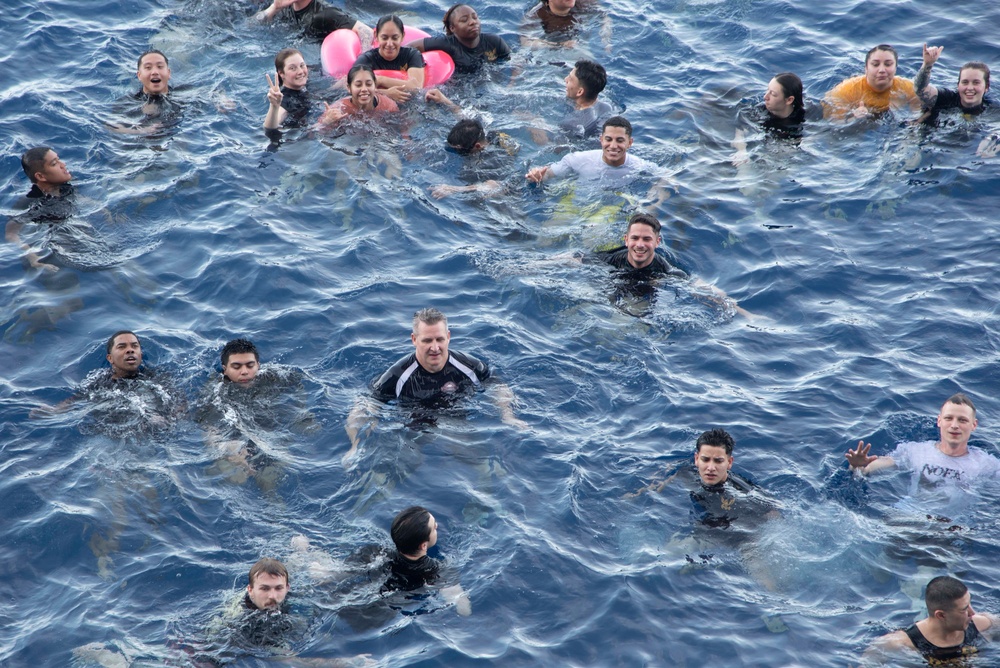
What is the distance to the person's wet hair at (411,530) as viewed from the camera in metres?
10.4

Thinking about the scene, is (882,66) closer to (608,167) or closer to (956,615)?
(608,167)

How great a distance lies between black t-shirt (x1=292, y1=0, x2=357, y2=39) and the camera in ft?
65.9

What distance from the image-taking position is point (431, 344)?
12.4m

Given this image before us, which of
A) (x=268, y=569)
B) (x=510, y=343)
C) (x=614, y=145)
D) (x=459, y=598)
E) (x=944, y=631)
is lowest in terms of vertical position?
(x=459, y=598)

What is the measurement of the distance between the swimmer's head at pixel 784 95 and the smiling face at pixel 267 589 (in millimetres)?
11702

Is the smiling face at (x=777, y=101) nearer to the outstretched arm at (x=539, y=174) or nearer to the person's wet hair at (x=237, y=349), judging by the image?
the outstretched arm at (x=539, y=174)

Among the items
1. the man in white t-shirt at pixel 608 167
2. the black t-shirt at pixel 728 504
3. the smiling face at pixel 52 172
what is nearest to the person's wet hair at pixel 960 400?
the black t-shirt at pixel 728 504

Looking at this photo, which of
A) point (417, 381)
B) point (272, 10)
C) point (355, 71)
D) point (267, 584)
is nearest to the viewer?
point (267, 584)

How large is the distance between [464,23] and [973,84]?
8675 mm

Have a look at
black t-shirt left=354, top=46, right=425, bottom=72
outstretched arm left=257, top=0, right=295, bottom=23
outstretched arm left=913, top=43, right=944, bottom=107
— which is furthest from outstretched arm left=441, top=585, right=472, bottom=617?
outstretched arm left=257, top=0, right=295, bottom=23

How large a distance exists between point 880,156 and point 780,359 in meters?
5.17

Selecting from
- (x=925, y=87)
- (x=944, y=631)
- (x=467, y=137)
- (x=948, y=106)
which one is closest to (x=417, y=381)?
(x=467, y=137)

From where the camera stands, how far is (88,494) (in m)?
11.5

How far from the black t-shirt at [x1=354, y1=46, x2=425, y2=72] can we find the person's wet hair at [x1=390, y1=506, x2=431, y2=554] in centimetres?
1022
